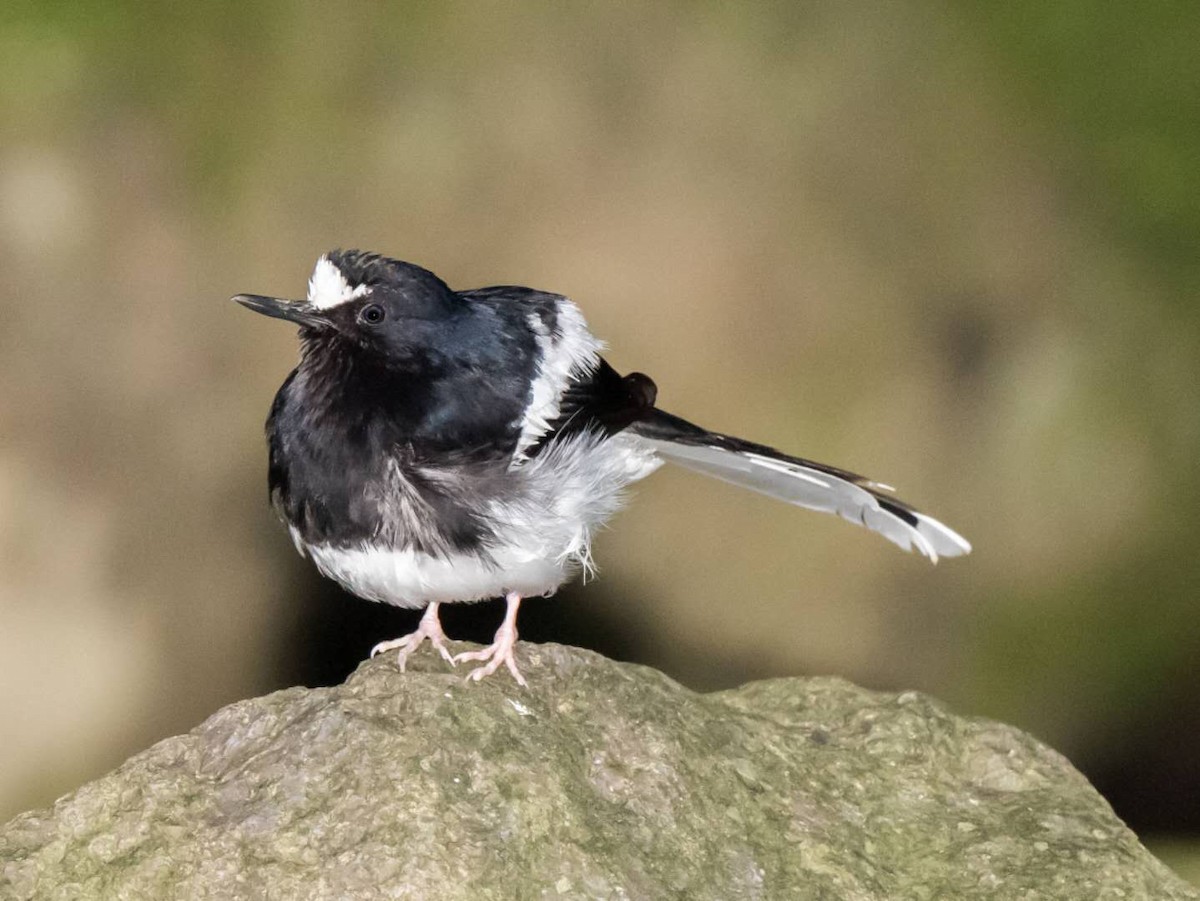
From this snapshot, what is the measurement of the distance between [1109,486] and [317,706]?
3098 mm

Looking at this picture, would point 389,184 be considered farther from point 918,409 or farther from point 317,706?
point 317,706

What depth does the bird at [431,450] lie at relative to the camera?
2.99 m

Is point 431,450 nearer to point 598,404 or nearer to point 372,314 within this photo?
point 372,314

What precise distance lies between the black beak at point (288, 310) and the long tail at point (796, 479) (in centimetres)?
72

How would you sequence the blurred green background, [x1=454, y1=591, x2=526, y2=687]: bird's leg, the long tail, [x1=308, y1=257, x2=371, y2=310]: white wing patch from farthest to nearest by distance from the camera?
the blurred green background < the long tail < [x1=308, y1=257, x2=371, y2=310]: white wing patch < [x1=454, y1=591, x2=526, y2=687]: bird's leg

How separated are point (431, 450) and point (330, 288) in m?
0.37

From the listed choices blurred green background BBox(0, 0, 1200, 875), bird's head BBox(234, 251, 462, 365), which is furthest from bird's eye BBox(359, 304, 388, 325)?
blurred green background BBox(0, 0, 1200, 875)

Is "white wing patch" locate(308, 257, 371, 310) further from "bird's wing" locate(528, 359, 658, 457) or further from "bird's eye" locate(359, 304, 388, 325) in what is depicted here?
"bird's wing" locate(528, 359, 658, 457)

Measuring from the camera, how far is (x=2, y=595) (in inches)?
179

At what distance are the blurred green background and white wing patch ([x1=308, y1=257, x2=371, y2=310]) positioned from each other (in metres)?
1.63

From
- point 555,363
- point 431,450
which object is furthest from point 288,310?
point 555,363

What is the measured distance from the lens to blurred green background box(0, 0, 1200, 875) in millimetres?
4609

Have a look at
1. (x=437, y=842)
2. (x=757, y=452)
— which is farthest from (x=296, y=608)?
(x=437, y=842)

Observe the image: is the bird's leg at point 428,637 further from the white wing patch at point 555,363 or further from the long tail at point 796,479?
the long tail at point 796,479
